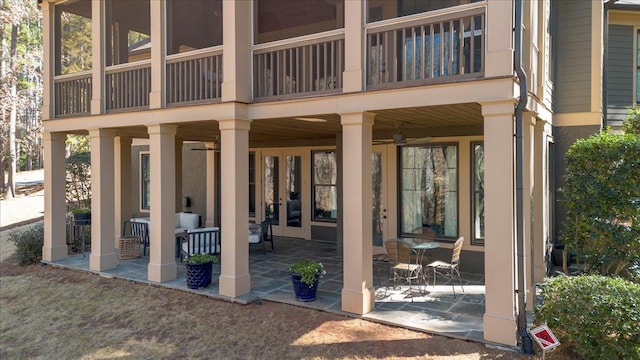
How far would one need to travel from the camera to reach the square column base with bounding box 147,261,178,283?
770cm

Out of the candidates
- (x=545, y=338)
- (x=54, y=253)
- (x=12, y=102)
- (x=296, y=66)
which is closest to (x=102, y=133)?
(x=54, y=253)

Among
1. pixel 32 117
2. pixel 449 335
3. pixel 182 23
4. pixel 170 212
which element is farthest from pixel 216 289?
pixel 32 117

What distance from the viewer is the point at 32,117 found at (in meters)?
34.1

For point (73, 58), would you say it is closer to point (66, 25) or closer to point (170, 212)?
point (66, 25)

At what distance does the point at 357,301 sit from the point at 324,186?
5662 mm

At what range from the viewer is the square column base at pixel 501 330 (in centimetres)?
488

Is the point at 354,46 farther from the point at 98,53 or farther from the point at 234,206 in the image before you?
the point at 98,53

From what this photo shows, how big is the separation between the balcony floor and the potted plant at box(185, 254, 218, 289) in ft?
0.39

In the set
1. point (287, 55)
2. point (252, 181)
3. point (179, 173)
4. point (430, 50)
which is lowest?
point (252, 181)

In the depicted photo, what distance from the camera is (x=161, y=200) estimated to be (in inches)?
304

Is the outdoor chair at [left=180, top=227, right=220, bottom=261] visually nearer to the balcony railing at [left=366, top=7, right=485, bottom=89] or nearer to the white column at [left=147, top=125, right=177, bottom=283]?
the white column at [left=147, top=125, right=177, bottom=283]

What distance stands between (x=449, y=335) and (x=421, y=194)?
3.76m

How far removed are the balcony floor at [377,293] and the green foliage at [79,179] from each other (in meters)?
3.98

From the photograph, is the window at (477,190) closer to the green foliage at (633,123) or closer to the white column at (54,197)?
the green foliage at (633,123)
